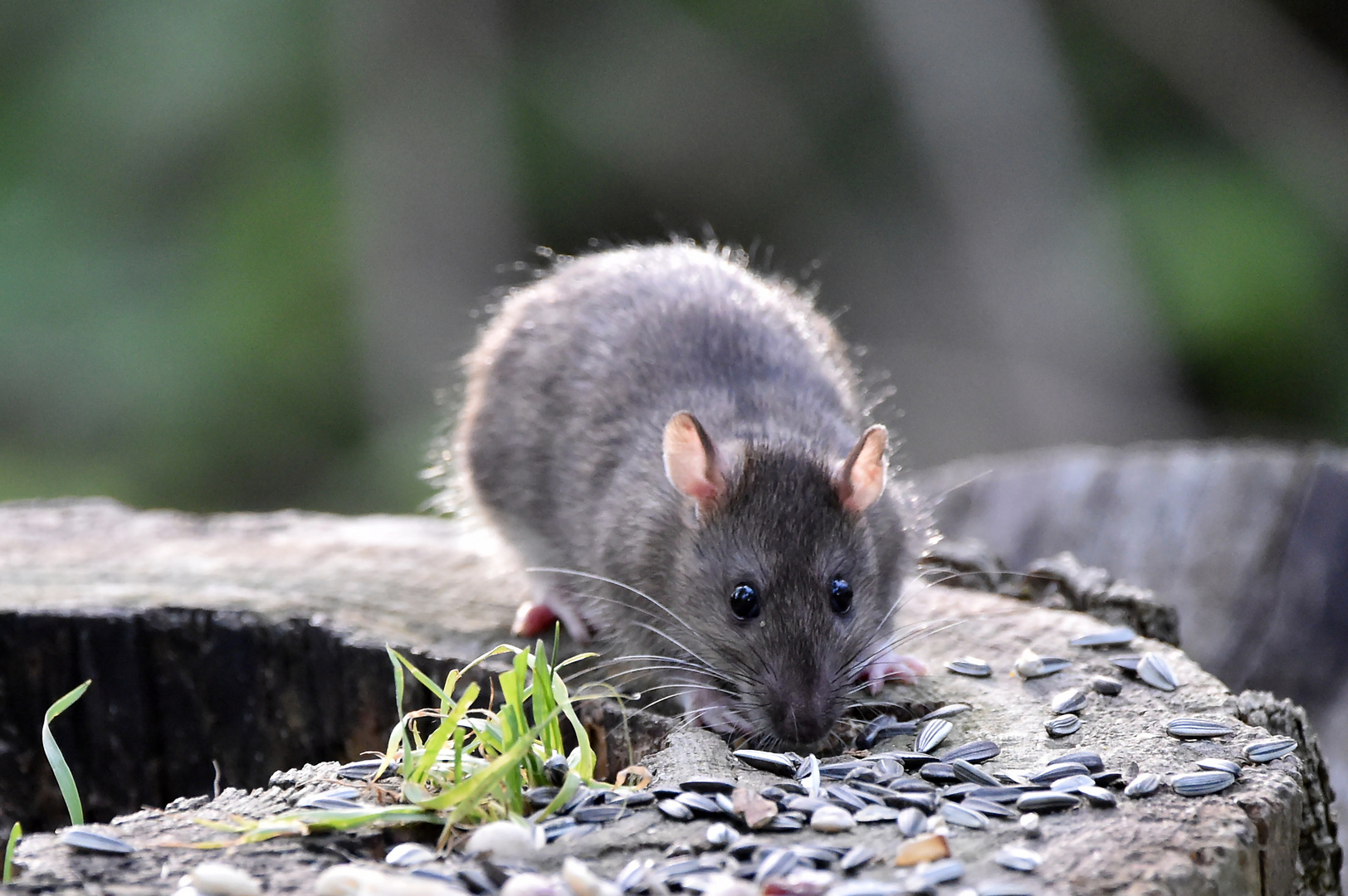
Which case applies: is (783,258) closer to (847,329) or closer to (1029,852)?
(847,329)

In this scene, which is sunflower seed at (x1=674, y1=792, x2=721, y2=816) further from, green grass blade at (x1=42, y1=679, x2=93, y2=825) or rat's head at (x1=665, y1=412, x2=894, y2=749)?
green grass blade at (x1=42, y1=679, x2=93, y2=825)

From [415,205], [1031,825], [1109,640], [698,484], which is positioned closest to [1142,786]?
[1031,825]

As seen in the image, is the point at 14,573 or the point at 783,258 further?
the point at 783,258

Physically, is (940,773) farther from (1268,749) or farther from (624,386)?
(624,386)

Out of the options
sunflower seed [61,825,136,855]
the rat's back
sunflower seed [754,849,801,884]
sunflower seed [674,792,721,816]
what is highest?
the rat's back

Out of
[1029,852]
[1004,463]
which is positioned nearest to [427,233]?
[1004,463]

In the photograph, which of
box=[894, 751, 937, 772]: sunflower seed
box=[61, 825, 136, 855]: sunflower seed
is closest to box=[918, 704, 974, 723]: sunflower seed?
box=[894, 751, 937, 772]: sunflower seed
